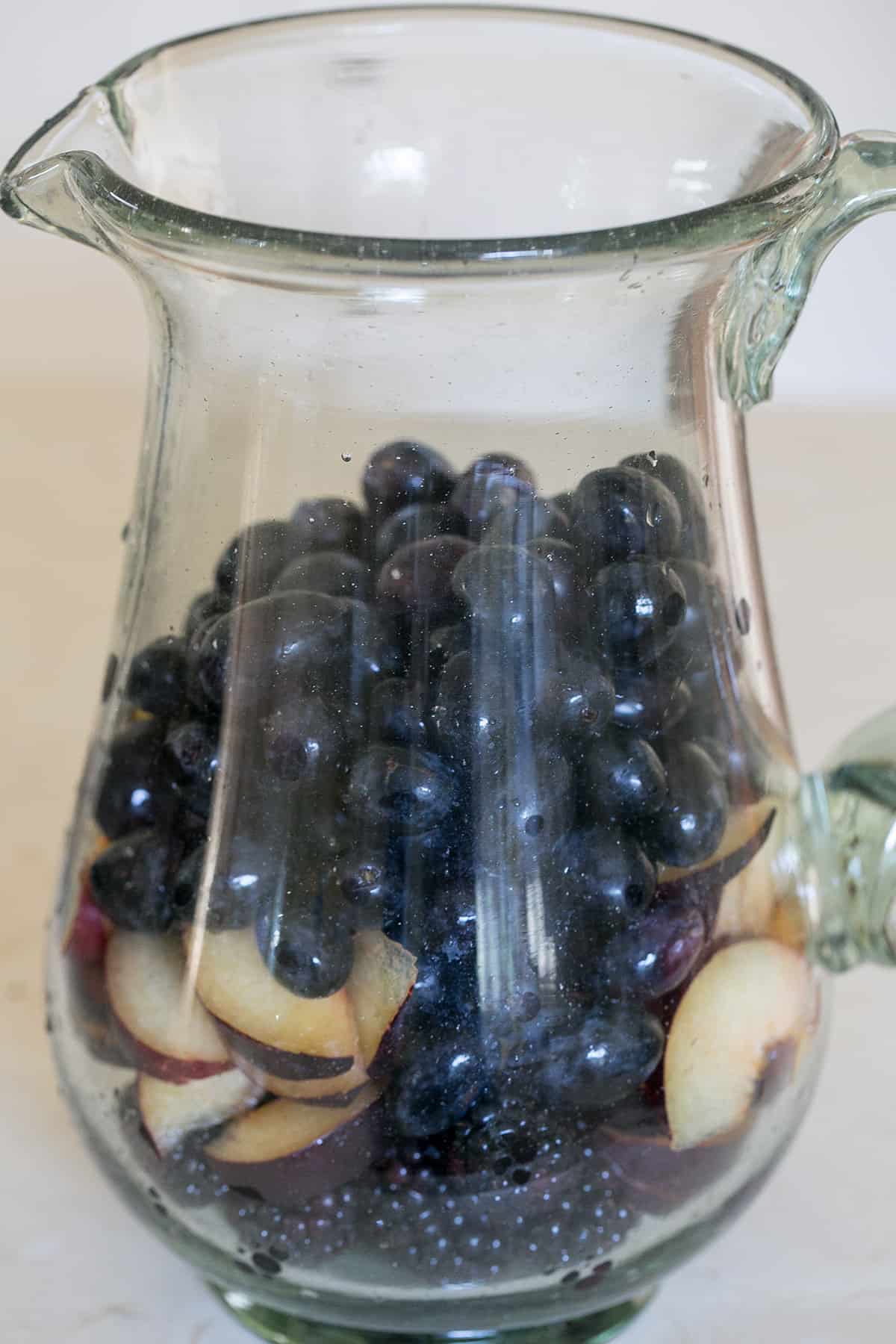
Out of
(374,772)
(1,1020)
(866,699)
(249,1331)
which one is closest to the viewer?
(374,772)

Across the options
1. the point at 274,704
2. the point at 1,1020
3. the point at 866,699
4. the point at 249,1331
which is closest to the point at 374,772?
the point at 274,704

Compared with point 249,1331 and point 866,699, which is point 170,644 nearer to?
point 249,1331

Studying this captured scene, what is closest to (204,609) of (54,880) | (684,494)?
(684,494)

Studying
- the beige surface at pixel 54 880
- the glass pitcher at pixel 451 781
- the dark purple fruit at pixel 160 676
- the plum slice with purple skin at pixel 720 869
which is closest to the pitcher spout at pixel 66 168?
the glass pitcher at pixel 451 781

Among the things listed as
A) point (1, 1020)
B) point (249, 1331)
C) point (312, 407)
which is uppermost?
point (312, 407)

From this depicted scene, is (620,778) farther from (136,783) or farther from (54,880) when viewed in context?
(54,880)

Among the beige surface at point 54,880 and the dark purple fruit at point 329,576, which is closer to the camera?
the dark purple fruit at point 329,576

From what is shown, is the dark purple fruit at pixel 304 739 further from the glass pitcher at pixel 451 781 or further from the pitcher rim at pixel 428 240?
the pitcher rim at pixel 428 240
